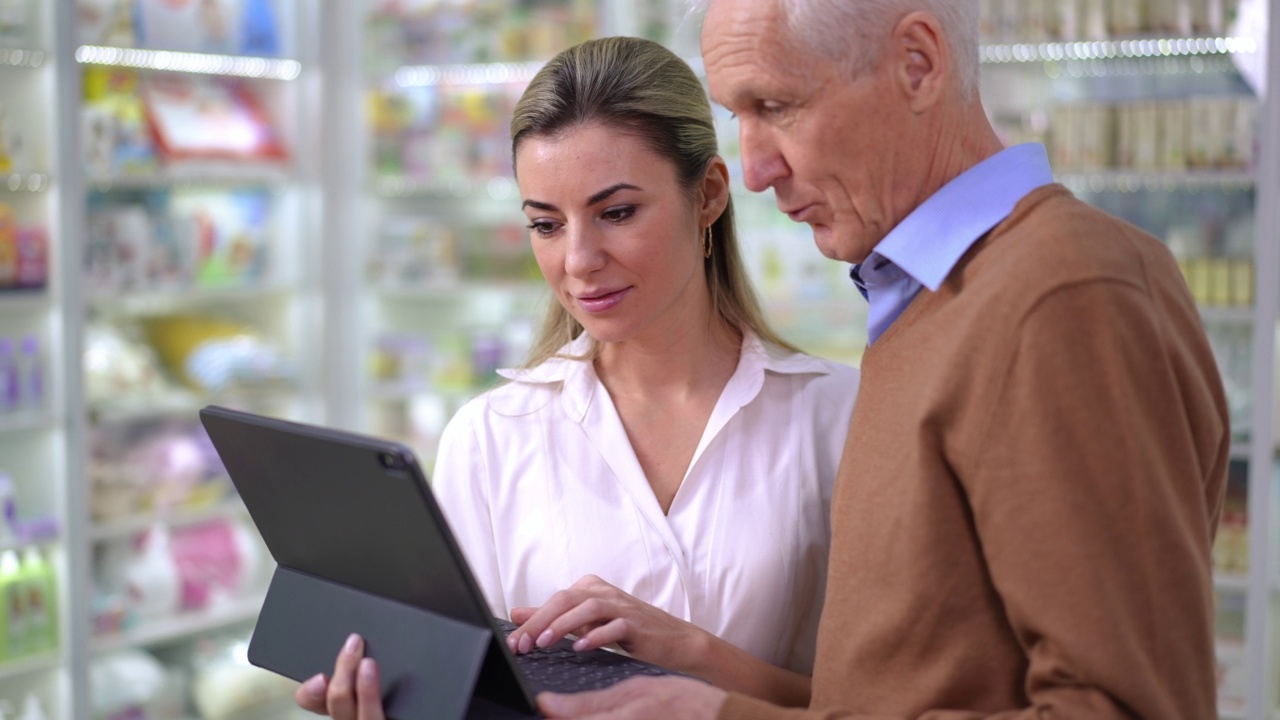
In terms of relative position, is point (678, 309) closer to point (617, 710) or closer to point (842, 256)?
point (842, 256)

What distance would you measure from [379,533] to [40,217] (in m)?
2.87

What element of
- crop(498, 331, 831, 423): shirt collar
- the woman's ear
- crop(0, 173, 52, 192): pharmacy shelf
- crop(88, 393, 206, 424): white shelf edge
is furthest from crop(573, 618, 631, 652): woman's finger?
crop(88, 393, 206, 424): white shelf edge

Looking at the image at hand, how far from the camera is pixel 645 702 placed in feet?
3.72

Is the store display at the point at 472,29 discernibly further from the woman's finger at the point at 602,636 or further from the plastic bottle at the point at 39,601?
the woman's finger at the point at 602,636

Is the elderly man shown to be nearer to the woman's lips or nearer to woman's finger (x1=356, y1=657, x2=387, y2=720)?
woman's finger (x1=356, y1=657, x2=387, y2=720)

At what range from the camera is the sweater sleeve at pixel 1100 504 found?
949 millimetres

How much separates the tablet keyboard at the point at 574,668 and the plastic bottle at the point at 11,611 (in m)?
2.65

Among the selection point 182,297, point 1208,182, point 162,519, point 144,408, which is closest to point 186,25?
point 182,297

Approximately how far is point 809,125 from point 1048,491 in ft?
1.28

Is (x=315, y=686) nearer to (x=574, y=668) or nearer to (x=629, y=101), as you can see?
(x=574, y=668)

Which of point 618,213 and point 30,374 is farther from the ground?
point 618,213

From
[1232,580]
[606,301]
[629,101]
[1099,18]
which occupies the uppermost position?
[1099,18]

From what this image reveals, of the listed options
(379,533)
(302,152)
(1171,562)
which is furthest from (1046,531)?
(302,152)

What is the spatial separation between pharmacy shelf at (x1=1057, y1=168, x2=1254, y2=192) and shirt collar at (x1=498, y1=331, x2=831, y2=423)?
2446mm
